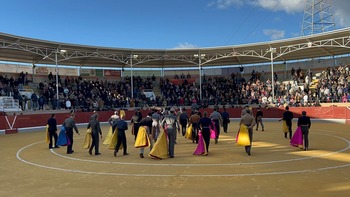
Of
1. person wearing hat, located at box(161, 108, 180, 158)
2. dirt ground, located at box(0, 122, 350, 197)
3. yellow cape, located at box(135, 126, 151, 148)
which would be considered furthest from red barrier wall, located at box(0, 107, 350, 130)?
person wearing hat, located at box(161, 108, 180, 158)

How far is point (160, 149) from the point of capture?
12.3m

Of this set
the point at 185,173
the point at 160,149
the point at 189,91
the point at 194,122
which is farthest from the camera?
the point at 189,91

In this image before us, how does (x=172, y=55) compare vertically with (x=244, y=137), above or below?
above

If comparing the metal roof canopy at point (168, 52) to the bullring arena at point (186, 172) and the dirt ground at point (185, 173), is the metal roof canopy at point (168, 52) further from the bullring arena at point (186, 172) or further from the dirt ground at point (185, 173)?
the dirt ground at point (185, 173)

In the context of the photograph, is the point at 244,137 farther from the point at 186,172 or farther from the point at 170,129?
the point at 186,172

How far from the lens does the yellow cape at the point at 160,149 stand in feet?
39.9

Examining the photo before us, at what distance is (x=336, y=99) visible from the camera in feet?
106

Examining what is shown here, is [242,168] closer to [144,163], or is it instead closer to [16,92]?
[144,163]

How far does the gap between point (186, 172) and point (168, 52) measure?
30959mm

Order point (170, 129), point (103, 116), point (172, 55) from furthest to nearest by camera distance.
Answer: point (172, 55) → point (103, 116) → point (170, 129)

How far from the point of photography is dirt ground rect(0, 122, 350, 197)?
309 inches

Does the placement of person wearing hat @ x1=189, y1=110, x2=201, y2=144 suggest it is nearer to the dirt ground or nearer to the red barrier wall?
the dirt ground

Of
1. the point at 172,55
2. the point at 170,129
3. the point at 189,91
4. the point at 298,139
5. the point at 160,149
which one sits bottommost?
the point at 160,149

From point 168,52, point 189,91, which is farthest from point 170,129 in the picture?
point 189,91
